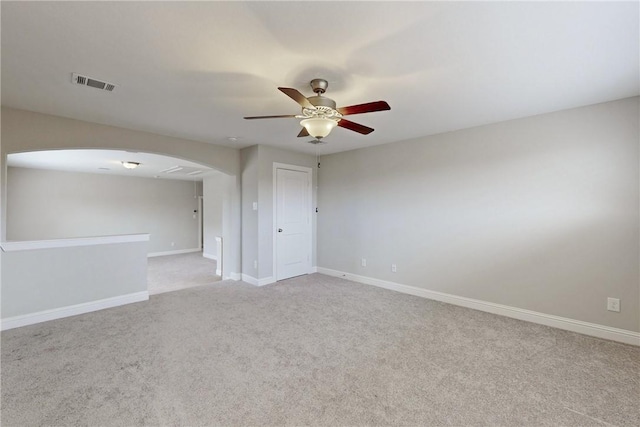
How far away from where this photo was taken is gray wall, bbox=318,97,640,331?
2.77m

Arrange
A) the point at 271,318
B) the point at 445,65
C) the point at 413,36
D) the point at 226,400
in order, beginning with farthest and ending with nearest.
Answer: the point at 271,318, the point at 445,65, the point at 226,400, the point at 413,36

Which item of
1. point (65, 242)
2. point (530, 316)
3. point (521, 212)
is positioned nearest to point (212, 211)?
Answer: point (65, 242)

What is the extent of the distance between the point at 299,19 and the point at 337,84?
0.85 meters

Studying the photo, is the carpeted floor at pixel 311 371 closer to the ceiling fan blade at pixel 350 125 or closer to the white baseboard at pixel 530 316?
the white baseboard at pixel 530 316

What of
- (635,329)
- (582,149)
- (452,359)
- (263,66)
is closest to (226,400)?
(452,359)

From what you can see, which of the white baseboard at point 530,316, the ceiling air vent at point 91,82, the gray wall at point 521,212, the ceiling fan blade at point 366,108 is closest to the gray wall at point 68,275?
the ceiling air vent at point 91,82

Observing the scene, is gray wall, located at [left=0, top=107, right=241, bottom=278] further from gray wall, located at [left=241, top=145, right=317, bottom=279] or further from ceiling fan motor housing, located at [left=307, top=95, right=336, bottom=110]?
ceiling fan motor housing, located at [left=307, top=95, right=336, bottom=110]

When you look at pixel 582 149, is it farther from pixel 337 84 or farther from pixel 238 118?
pixel 238 118

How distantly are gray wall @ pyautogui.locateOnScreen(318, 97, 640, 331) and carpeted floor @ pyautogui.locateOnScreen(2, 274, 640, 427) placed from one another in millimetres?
498

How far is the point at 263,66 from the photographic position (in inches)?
84.0

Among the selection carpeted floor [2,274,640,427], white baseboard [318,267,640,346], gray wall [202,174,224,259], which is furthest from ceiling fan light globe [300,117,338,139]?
gray wall [202,174,224,259]

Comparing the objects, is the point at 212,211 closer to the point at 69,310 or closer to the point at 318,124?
the point at 69,310

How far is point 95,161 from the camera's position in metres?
5.93

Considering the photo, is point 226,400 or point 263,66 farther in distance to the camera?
point 263,66
